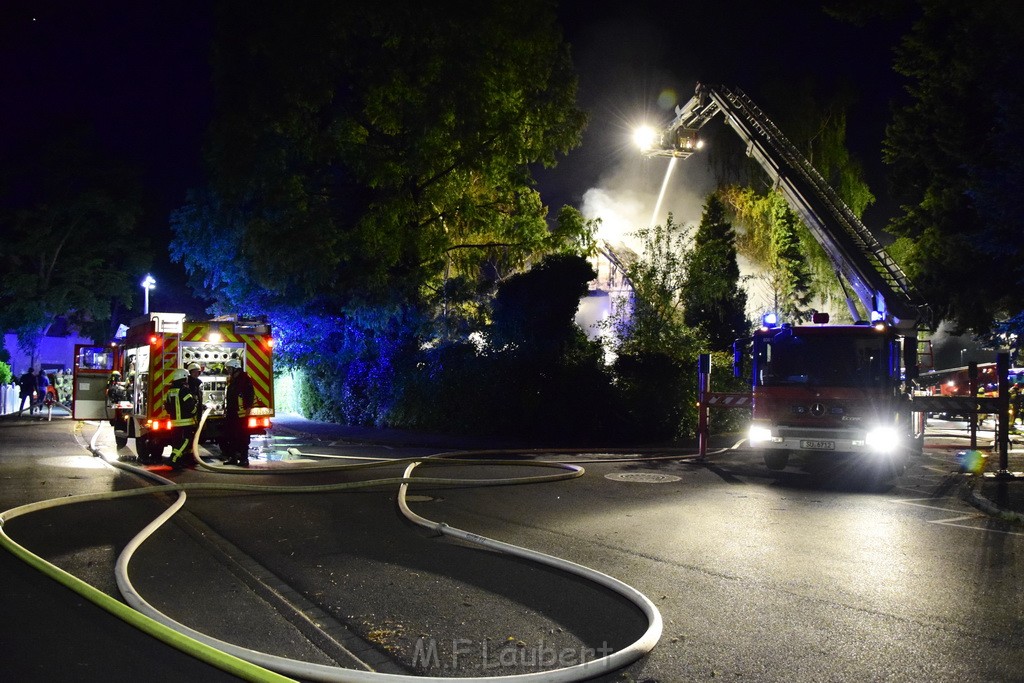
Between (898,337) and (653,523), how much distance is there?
23.2ft

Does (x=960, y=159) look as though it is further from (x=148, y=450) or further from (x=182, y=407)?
(x=148, y=450)

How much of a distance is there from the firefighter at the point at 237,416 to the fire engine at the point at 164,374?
278mm

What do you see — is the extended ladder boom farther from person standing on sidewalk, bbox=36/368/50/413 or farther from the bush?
person standing on sidewalk, bbox=36/368/50/413

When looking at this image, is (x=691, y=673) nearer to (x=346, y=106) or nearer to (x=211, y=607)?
(x=211, y=607)

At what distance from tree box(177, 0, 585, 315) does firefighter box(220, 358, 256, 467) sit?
898cm

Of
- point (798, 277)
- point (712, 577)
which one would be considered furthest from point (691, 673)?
point (798, 277)

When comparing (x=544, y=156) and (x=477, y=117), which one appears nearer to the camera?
(x=477, y=117)

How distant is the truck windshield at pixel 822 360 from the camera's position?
14039 mm

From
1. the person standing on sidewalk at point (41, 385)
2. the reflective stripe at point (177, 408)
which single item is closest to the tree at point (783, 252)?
the reflective stripe at point (177, 408)

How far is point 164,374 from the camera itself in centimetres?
1478

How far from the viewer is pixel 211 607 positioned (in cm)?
599

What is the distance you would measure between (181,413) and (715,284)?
15375mm

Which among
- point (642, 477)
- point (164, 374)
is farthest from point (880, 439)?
point (164, 374)

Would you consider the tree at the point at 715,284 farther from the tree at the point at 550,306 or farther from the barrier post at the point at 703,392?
the barrier post at the point at 703,392
